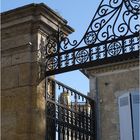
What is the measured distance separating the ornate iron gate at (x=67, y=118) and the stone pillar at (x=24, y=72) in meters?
0.23

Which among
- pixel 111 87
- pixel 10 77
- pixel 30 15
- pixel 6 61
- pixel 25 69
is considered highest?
pixel 111 87

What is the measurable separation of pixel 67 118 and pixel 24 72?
1.08 metres

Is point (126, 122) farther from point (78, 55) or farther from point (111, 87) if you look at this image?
point (111, 87)

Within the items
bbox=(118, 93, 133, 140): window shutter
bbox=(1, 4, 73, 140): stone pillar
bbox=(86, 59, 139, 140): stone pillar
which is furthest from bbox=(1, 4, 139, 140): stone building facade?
bbox=(86, 59, 139, 140): stone pillar

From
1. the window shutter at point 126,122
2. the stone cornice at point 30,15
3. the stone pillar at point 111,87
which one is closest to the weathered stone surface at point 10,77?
the stone cornice at point 30,15

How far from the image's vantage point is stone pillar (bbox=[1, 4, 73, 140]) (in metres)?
7.27

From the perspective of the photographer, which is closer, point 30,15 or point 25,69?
point 25,69

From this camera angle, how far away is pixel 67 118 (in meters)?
7.91

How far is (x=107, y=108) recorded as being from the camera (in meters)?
18.7

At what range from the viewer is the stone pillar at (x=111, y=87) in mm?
18188

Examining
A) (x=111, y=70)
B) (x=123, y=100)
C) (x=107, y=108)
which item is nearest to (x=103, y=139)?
(x=107, y=108)

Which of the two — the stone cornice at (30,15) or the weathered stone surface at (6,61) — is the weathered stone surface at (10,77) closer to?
the weathered stone surface at (6,61)

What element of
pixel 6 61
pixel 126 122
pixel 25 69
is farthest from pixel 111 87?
pixel 25 69

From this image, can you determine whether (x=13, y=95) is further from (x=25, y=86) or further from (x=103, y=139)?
(x=103, y=139)
